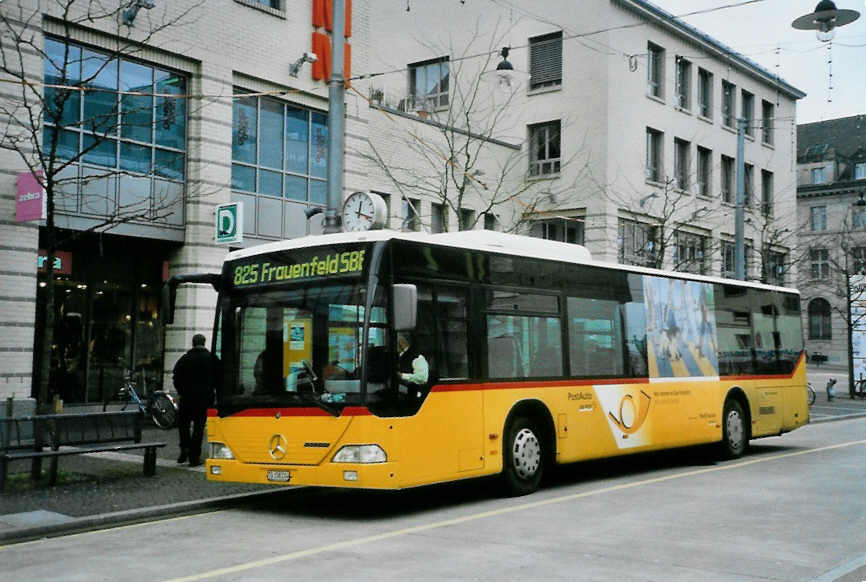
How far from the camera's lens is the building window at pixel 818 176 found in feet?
262

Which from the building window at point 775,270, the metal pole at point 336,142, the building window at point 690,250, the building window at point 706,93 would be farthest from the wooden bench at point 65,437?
the building window at point 775,270

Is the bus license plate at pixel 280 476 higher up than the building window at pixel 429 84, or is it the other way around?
the building window at pixel 429 84

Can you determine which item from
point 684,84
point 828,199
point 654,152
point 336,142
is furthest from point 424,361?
point 828,199

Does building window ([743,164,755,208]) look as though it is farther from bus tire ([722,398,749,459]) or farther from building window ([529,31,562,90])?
Answer: bus tire ([722,398,749,459])

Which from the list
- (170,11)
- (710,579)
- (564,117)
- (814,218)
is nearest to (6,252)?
(170,11)

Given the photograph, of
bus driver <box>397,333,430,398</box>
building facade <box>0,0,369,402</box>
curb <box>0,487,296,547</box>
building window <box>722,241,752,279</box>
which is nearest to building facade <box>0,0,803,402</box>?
building facade <box>0,0,369,402</box>

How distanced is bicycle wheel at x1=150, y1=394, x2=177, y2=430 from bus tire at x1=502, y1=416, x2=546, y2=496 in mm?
9469

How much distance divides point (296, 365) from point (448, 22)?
29359 millimetres

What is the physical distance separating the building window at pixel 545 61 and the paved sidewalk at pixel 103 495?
78.2ft

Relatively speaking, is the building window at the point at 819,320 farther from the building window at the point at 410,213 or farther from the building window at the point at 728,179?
the building window at the point at 410,213

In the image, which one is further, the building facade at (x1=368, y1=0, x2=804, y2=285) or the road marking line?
the building facade at (x1=368, y1=0, x2=804, y2=285)

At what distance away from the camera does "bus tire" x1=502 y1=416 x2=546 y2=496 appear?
11562 mm

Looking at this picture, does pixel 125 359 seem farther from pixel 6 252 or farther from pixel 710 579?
pixel 710 579

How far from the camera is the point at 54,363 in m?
19.3
